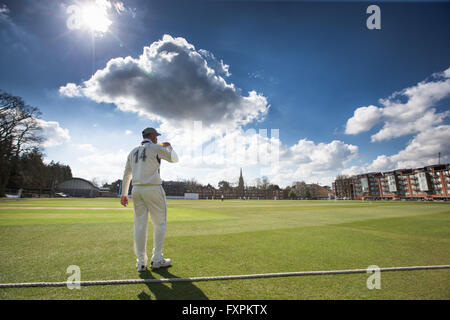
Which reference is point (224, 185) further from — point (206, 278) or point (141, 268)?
point (206, 278)

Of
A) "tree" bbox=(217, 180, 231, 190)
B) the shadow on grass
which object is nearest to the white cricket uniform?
Result: the shadow on grass

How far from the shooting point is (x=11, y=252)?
3.95 metres

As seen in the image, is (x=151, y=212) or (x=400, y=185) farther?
(x=400, y=185)

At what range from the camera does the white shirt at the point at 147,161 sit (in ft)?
11.7

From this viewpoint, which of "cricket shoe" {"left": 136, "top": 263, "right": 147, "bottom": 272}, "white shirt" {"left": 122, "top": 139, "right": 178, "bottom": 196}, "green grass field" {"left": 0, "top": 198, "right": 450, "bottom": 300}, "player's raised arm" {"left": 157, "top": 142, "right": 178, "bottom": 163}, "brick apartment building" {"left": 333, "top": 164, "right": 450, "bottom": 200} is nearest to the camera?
"green grass field" {"left": 0, "top": 198, "right": 450, "bottom": 300}

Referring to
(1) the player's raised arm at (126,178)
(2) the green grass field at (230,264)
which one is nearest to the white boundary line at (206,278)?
(2) the green grass field at (230,264)

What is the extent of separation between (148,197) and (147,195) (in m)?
0.04

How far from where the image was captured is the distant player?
3373 millimetres

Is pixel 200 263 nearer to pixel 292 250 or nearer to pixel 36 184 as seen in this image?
pixel 292 250

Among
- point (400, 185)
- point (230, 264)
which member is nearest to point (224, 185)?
point (400, 185)

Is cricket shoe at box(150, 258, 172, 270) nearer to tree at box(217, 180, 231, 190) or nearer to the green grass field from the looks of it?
the green grass field

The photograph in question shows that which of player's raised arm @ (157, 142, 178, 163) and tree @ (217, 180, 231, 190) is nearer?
player's raised arm @ (157, 142, 178, 163)

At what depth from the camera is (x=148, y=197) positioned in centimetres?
346
